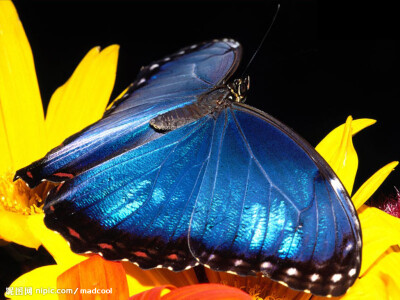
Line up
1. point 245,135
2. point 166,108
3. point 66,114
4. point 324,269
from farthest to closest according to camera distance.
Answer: point 66,114 → point 166,108 → point 245,135 → point 324,269

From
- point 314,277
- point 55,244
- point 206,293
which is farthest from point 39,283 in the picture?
point 314,277

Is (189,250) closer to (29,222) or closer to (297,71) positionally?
(29,222)

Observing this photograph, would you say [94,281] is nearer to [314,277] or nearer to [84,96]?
[314,277]

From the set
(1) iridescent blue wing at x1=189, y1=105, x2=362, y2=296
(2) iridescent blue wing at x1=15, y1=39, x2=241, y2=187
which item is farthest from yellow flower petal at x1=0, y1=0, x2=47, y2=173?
(1) iridescent blue wing at x1=189, y1=105, x2=362, y2=296

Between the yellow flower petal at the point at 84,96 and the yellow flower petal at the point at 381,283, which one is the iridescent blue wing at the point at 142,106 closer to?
the yellow flower petal at the point at 84,96

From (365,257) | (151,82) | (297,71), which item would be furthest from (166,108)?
(365,257)

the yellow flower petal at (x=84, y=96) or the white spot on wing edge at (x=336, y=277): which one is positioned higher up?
the yellow flower petal at (x=84, y=96)

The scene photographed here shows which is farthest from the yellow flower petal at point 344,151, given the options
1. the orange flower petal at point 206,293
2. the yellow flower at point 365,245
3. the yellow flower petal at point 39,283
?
the yellow flower petal at point 39,283
